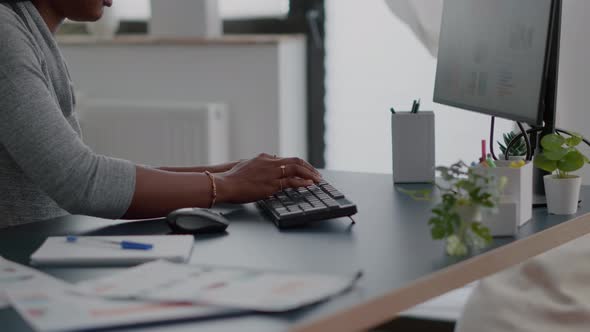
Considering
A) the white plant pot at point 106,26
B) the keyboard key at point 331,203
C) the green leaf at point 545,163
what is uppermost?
the white plant pot at point 106,26

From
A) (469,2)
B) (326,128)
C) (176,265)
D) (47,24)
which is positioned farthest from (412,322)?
(176,265)

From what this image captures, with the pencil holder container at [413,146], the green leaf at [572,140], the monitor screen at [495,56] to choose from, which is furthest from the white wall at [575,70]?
the green leaf at [572,140]

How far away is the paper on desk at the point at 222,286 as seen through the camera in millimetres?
954

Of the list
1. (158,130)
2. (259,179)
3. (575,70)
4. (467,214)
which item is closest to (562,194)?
(467,214)

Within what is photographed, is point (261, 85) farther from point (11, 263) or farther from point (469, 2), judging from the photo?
point (11, 263)

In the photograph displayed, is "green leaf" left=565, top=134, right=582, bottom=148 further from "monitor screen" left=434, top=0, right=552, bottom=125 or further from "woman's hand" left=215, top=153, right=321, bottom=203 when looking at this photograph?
"woman's hand" left=215, top=153, right=321, bottom=203

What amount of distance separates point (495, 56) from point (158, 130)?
1978 mm

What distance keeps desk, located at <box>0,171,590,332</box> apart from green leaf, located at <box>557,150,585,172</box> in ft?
0.25

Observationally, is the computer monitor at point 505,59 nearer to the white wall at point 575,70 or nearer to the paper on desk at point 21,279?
the white wall at point 575,70

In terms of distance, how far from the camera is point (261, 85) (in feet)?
10.6

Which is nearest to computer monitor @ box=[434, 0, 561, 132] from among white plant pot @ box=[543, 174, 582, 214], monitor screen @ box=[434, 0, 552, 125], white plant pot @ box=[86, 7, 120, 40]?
monitor screen @ box=[434, 0, 552, 125]

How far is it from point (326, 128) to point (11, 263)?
2156 mm

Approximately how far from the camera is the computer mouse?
1.34 meters

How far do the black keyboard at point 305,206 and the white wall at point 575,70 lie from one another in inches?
43.7
